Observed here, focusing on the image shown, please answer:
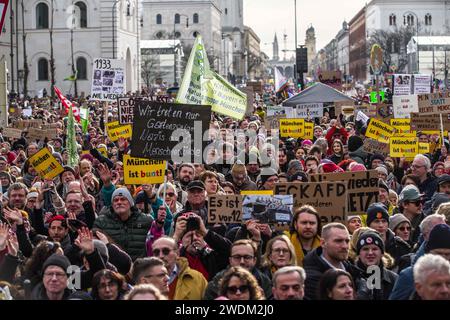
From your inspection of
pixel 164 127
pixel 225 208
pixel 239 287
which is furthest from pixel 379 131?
pixel 239 287

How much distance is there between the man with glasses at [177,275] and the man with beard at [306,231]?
3.57 ft

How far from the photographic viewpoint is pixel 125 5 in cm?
7825

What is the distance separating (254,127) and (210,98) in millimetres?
5187

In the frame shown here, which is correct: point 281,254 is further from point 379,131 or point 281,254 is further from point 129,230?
point 379,131

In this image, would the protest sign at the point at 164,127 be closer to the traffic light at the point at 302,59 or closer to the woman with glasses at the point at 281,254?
the woman with glasses at the point at 281,254

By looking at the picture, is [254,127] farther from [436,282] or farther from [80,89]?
[80,89]

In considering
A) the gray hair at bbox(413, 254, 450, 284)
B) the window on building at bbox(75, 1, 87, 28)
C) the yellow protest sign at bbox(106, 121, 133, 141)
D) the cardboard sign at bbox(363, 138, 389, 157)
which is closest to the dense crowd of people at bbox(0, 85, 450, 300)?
the gray hair at bbox(413, 254, 450, 284)

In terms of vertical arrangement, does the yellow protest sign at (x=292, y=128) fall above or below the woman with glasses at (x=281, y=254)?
above

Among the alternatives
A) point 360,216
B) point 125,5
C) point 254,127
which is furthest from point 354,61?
point 360,216

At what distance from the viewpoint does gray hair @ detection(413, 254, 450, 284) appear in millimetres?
6520

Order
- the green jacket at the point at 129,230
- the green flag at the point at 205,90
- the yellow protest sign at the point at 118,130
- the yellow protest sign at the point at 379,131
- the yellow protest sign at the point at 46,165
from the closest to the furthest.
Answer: the green jacket at the point at 129,230
the yellow protest sign at the point at 46,165
the green flag at the point at 205,90
the yellow protest sign at the point at 379,131
the yellow protest sign at the point at 118,130

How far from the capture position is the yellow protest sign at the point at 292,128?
830 inches

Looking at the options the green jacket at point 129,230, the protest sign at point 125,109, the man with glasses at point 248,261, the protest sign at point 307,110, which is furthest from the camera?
the protest sign at point 307,110

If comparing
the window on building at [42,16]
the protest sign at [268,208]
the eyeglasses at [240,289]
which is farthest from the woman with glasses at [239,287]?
the window on building at [42,16]
